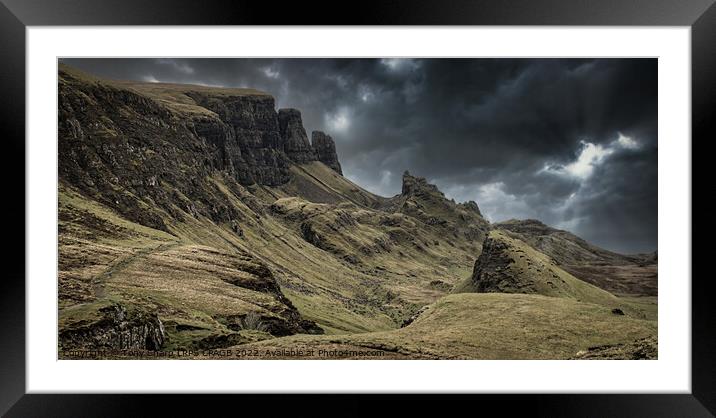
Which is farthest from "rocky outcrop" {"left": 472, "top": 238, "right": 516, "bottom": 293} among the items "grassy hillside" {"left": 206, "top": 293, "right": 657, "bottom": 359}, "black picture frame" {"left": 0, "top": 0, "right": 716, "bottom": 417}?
"black picture frame" {"left": 0, "top": 0, "right": 716, "bottom": 417}

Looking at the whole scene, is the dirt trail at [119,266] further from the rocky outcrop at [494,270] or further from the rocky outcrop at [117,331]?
the rocky outcrop at [494,270]

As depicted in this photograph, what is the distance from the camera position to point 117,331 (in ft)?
60.8

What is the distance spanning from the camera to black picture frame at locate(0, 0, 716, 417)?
9.95m

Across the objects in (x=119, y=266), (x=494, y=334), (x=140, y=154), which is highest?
(x=140, y=154)

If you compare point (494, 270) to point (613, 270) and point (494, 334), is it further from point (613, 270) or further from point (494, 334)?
point (494, 334)

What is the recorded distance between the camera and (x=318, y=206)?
16812 cm
